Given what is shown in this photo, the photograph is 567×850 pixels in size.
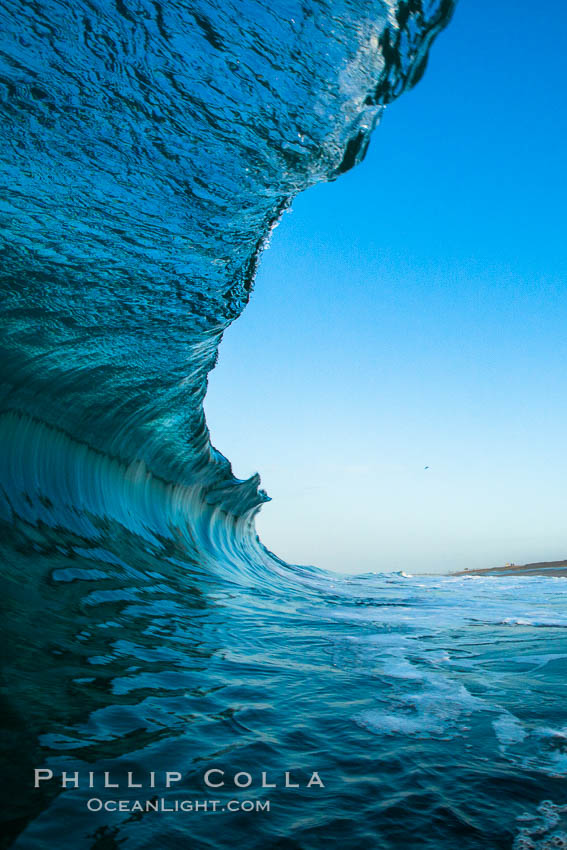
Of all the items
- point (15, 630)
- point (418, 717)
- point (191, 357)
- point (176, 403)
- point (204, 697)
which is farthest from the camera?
point (176, 403)

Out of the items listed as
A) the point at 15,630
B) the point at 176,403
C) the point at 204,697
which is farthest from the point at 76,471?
the point at 204,697

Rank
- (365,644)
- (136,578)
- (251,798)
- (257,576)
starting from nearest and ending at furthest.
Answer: (251,798) < (365,644) < (136,578) < (257,576)

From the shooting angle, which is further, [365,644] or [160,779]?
[365,644]

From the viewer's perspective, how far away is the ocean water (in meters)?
1.59

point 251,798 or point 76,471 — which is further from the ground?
point 76,471

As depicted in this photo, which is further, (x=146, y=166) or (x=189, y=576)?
(x=189, y=576)

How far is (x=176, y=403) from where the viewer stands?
8320 mm

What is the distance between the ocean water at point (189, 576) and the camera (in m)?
1.59

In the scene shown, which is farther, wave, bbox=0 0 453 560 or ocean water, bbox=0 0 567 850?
wave, bbox=0 0 453 560

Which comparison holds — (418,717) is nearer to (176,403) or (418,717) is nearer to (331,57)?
(331,57)

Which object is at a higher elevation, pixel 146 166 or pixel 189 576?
pixel 146 166

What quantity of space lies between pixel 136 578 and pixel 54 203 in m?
3.78

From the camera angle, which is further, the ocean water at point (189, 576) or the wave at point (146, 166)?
the wave at point (146, 166)

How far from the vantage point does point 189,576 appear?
7.05 m
